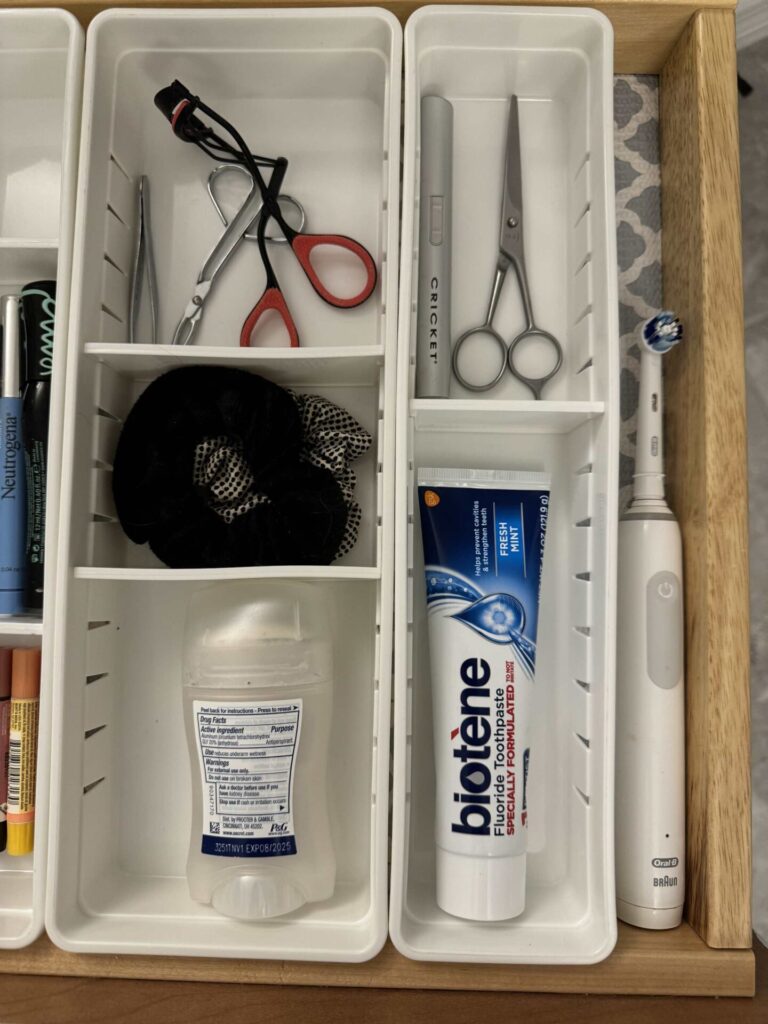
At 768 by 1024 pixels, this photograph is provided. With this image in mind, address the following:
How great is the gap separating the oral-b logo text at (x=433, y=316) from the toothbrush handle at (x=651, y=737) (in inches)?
8.3

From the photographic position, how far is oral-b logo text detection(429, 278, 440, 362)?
0.62 metres

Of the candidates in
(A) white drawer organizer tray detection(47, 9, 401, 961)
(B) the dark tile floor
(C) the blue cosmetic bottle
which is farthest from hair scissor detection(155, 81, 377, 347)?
(B) the dark tile floor

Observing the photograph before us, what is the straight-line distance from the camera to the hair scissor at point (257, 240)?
0.64m

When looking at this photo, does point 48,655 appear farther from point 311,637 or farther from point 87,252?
point 87,252

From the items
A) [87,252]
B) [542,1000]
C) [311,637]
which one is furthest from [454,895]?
[87,252]

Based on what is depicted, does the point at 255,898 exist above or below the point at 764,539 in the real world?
below

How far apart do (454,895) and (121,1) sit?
2.48 ft

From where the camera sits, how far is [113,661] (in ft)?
2.16

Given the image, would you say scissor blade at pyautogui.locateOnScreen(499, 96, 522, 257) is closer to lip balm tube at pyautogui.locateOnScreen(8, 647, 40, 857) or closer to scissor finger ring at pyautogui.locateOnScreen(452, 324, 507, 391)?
scissor finger ring at pyautogui.locateOnScreen(452, 324, 507, 391)

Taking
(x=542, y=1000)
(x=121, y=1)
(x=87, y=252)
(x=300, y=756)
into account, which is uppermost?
(x=121, y=1)

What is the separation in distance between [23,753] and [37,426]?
0.86 ft

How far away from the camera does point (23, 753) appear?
61 centimetres

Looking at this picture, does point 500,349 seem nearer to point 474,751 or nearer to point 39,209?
point 474,751

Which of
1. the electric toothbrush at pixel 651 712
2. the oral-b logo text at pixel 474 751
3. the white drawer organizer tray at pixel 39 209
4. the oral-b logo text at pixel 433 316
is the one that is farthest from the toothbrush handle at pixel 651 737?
the white drawer organizer tray at pixel 39 209
